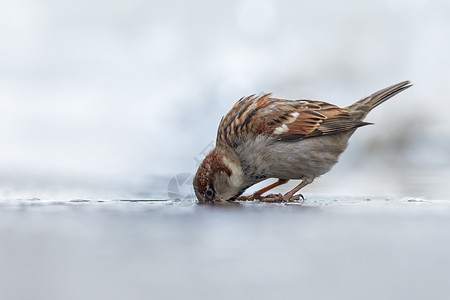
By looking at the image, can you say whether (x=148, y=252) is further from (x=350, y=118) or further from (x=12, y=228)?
(x=350, y=118)

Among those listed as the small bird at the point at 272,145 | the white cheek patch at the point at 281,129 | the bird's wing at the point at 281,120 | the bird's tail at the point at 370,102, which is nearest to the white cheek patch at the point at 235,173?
the small bird at the point at 272,145

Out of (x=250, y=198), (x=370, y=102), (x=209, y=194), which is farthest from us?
(x=370, y=102)

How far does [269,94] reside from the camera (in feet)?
12.7

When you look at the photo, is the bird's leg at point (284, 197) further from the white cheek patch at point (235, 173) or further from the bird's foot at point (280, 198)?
the white cheek patch at point (235, 173)

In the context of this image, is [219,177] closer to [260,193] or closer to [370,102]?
[260,193]

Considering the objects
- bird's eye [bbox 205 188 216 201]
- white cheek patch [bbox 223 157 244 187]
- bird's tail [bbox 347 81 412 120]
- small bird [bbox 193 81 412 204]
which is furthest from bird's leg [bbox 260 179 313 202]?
bird's tail [bbox 347 81 412 120]

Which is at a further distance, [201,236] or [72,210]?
[72,210]

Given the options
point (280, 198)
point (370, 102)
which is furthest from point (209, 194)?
point (370, 102)

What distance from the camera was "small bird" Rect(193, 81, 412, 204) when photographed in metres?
3.40

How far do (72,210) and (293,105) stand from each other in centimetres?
203

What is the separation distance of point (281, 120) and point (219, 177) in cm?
62

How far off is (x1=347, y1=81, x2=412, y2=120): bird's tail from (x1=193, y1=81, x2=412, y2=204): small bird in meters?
0.05

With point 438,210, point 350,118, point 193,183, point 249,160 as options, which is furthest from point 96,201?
point 350,118

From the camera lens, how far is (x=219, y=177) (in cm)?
336
